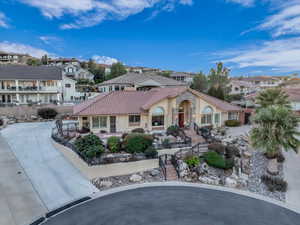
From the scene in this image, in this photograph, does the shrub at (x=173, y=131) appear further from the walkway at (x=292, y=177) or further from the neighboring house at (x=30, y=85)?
the neighboring house at (x=30, y=85)

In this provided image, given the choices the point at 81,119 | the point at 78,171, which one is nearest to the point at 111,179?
the point at 78,171

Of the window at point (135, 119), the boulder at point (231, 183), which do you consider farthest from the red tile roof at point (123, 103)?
the boulder at point (231, 183)

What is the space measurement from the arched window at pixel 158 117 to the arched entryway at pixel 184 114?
2610mm

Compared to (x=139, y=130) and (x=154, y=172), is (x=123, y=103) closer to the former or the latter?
(x=139, y=130)

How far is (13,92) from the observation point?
128 feet

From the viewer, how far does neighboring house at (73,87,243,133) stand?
2286 cm

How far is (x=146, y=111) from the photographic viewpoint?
77.7ft

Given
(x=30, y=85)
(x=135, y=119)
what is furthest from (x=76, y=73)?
(x=135, y=119)

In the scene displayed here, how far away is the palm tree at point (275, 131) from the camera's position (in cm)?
1552

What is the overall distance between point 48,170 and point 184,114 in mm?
17303

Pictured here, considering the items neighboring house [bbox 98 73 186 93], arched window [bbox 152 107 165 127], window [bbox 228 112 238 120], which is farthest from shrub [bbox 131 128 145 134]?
window [bbox 228 112 238 120]

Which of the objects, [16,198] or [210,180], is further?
[210,180]

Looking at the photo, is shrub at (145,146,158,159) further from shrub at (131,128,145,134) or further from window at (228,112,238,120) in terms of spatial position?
window at (228,112,238,120)

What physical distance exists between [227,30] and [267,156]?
2109 cm
